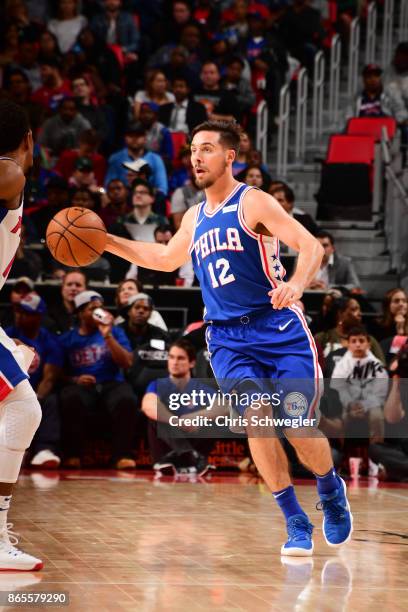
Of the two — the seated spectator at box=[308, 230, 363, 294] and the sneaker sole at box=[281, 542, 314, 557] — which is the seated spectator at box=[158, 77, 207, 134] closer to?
the seated spectator at box=[308, 230, 363, 294]

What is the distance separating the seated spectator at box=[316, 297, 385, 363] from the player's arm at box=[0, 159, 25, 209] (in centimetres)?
588

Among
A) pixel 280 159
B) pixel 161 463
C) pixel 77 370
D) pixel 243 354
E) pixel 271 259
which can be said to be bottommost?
pixel 161 463

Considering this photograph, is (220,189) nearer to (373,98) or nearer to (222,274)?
(222,274)

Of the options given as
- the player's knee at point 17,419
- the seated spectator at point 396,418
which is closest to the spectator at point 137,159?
the seated spectator at point 396,418

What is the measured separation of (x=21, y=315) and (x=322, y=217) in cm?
485

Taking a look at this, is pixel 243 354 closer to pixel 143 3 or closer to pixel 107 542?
pixel 107 542

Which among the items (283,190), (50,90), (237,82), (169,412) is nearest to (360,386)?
(169,412)

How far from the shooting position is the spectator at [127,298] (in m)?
10.8

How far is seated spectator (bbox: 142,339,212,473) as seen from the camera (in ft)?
32.2

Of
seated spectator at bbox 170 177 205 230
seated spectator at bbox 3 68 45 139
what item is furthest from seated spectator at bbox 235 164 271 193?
seated spectator at bbox 3 68 45 139

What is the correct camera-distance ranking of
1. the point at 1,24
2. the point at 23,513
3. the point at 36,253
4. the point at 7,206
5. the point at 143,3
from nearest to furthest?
1. the point at 7,206
2. the point at 23,513
3. the point at 36,253
4. the point at 1,24
5. the point at 143,3

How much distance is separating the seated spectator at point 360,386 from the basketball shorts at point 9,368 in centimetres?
537

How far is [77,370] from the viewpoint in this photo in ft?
34.1

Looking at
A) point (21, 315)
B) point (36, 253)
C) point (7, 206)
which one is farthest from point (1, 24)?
point (7, 206)
